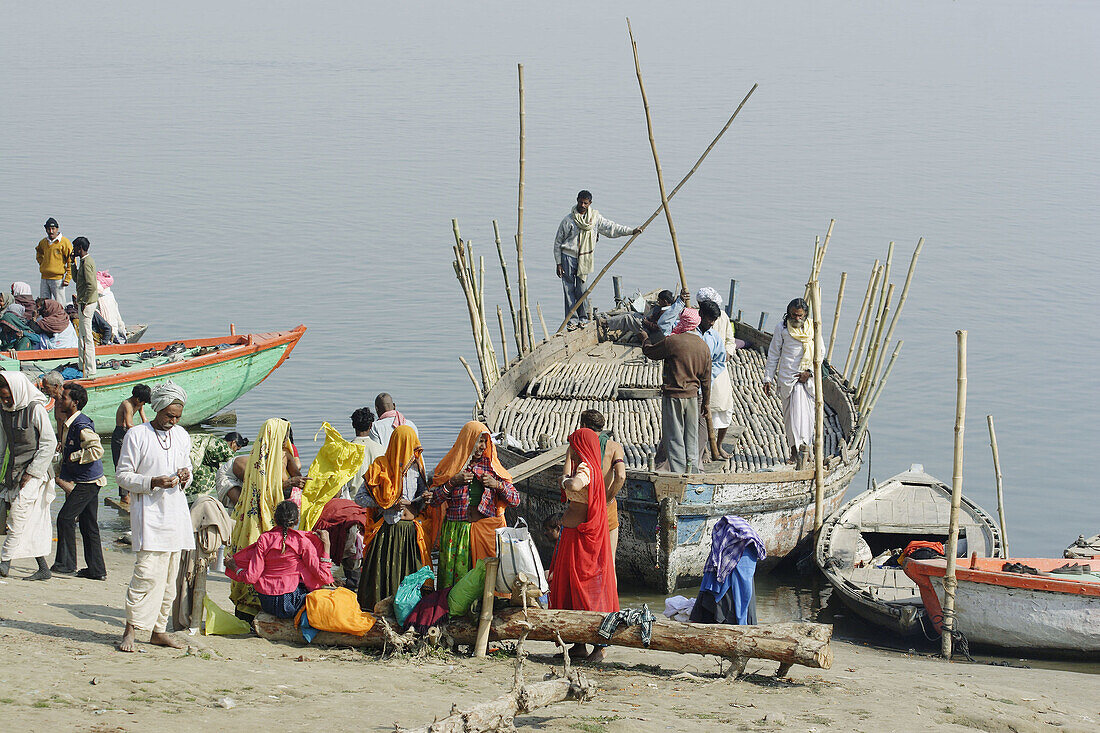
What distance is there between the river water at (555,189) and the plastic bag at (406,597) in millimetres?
7914

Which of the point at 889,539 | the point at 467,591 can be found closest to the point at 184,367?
the point at 889,539

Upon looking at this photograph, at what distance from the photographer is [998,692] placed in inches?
274

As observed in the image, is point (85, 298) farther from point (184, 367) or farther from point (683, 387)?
point (683, 387)

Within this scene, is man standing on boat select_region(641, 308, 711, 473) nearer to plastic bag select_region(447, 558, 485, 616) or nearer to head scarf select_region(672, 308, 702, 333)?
head scarf select_region(672, 308, 702, 333)

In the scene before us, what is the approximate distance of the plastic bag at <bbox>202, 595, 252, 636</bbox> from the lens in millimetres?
6676

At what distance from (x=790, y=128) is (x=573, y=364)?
2600 cm

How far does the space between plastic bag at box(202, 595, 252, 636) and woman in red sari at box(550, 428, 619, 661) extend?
1.76m

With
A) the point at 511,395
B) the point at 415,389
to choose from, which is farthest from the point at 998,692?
the point at 415,389

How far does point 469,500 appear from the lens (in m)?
6.63

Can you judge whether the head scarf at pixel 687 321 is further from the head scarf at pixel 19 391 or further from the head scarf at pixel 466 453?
the head scarf at pixel 19 391

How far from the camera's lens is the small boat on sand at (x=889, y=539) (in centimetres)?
920

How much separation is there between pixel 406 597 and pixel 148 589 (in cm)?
135

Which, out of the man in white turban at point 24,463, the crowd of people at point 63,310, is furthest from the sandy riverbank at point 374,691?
the crowd of people at point 63,310

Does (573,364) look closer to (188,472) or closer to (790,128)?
(188,472)
